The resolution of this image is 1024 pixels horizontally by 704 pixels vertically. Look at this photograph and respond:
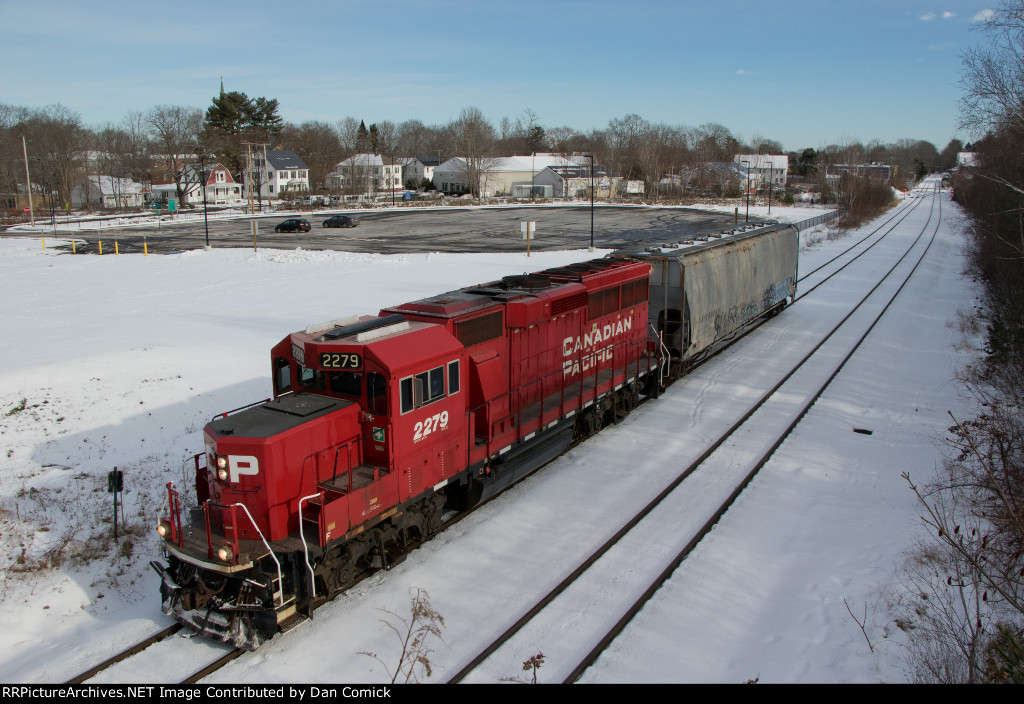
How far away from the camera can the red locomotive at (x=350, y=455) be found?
29.7ft

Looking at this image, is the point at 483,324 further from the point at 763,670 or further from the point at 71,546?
the point at 71,546

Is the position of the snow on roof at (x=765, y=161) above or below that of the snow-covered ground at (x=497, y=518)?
above

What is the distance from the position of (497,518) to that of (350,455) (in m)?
3.81

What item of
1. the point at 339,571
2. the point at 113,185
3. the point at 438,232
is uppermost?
the point at 113,185

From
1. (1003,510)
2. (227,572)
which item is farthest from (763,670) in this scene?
(227,572)

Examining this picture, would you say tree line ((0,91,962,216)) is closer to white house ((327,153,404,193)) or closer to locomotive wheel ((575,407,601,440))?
white house ((327,153,404,193))

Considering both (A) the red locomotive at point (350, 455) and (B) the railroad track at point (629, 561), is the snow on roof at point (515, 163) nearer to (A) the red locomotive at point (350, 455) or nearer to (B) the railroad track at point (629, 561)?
(B) the railroad track at point (629, 561)

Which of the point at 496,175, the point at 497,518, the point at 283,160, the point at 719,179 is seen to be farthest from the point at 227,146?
the point at 497,518

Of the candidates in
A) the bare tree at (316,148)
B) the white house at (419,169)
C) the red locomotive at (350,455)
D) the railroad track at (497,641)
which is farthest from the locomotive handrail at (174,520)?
the white house at (419,169)

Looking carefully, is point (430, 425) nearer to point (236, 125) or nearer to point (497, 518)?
point (497, 518)

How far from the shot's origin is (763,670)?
8.62 meters

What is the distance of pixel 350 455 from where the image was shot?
980cm

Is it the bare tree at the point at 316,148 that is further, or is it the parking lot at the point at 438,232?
the bare tree at the point at 316,148

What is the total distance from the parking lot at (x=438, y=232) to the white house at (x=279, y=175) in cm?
3706
